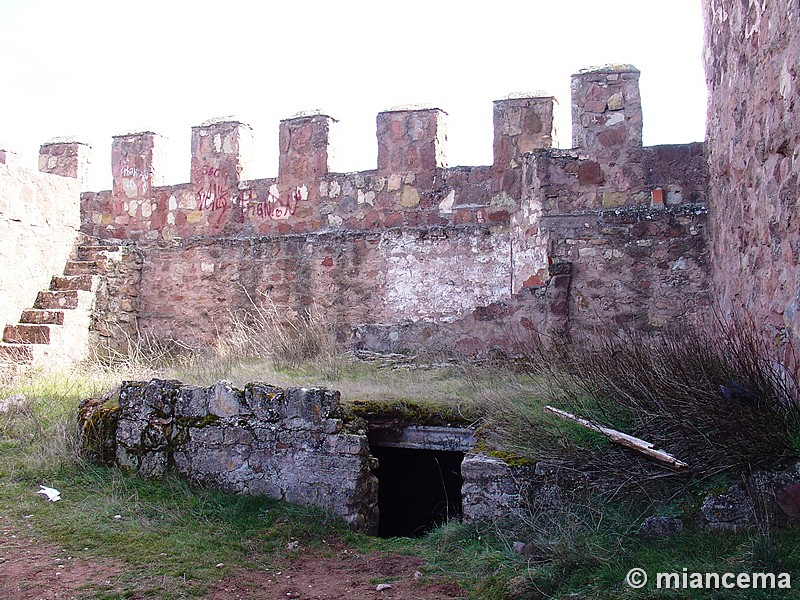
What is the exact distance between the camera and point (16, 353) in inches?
383

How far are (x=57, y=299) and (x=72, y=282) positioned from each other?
39cm

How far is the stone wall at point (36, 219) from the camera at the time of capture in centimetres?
1041

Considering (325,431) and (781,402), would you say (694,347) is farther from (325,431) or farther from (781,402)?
(325,431)

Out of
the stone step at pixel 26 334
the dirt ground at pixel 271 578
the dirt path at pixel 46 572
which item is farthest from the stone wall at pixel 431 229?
the dirt path at pixel 46 572

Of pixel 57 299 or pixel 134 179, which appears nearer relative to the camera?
pixel 57 299

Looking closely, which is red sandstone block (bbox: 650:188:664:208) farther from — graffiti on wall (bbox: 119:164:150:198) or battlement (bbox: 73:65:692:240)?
graffiti on wall (bbox: 119:164:150:198)

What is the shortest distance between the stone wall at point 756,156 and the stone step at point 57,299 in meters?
8.47

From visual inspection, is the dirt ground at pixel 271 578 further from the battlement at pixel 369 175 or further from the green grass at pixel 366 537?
the battlement at pixel 369 175

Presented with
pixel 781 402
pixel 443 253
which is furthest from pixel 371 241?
pixel 781 402

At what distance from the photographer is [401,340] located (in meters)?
8.75

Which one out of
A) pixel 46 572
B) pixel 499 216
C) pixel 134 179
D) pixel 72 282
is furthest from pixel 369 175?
pixel 46 572

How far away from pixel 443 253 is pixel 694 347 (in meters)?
5.20

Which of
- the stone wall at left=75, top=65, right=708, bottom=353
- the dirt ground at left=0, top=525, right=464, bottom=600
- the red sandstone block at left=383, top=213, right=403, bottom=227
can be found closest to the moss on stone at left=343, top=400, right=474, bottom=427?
the dirt ground at left=0, top=525, right=464, bottom=600

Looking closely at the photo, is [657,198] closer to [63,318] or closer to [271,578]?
[271,578]
